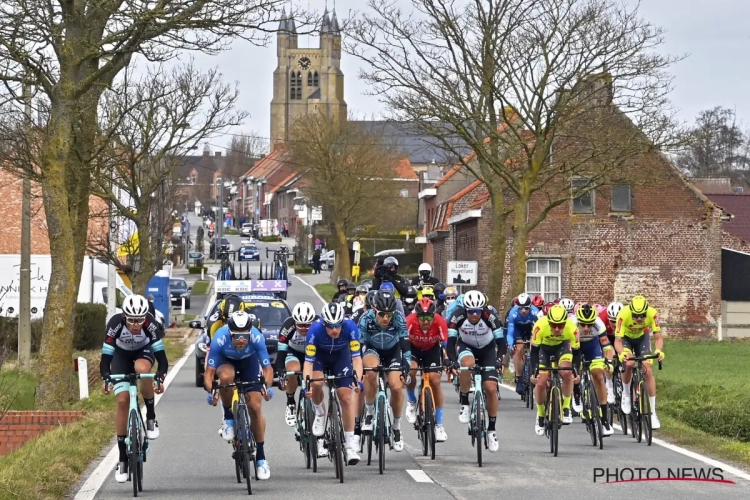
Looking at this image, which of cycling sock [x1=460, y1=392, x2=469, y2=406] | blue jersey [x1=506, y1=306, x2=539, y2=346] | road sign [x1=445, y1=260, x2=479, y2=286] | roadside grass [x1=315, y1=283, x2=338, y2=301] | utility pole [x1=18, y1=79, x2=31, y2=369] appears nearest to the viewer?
cycling sock [x1=460, y1=392, x2=469, y2=406]

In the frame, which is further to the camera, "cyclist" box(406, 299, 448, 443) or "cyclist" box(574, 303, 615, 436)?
"cyclist" box(574, 303, 615, 436)

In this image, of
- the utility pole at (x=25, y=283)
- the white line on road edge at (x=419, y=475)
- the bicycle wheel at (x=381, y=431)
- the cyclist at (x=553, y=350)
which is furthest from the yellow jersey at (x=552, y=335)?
the utility pole at (x=25, y=283)

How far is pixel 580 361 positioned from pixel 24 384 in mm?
13291

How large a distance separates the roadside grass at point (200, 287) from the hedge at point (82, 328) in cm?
3591

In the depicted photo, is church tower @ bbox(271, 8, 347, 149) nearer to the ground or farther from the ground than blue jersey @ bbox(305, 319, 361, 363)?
farther from the ground

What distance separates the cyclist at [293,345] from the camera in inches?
483

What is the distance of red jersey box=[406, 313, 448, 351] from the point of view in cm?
1384

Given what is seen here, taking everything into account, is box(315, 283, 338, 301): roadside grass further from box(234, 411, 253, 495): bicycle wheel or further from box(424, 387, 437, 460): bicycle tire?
box(234, 411, 253, 495): bicycle wheel

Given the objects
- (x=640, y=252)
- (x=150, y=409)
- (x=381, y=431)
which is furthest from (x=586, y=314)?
(x=640, y=252)

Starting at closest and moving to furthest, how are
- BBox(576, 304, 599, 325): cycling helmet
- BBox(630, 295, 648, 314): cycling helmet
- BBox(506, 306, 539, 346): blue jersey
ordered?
BBox(576, 304, 599, 325): cycling helmet < BBox(630, 295, 648, 314): cycling helmet < BBox(506, 306, 539, 346): blue jersey

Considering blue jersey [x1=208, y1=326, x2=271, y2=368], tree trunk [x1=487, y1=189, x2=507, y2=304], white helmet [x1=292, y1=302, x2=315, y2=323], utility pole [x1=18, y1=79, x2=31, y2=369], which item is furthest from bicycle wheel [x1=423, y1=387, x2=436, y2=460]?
tree trunk [x1=487, y1=189, x2=507, y2=304]

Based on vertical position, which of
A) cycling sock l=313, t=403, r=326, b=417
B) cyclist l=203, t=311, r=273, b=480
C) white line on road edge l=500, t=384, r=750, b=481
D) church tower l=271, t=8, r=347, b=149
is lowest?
white line on road edge l=500, t=384, r=750, b=481

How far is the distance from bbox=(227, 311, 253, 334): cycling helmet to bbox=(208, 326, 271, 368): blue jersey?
14cm

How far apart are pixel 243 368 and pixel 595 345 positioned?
5.48m
